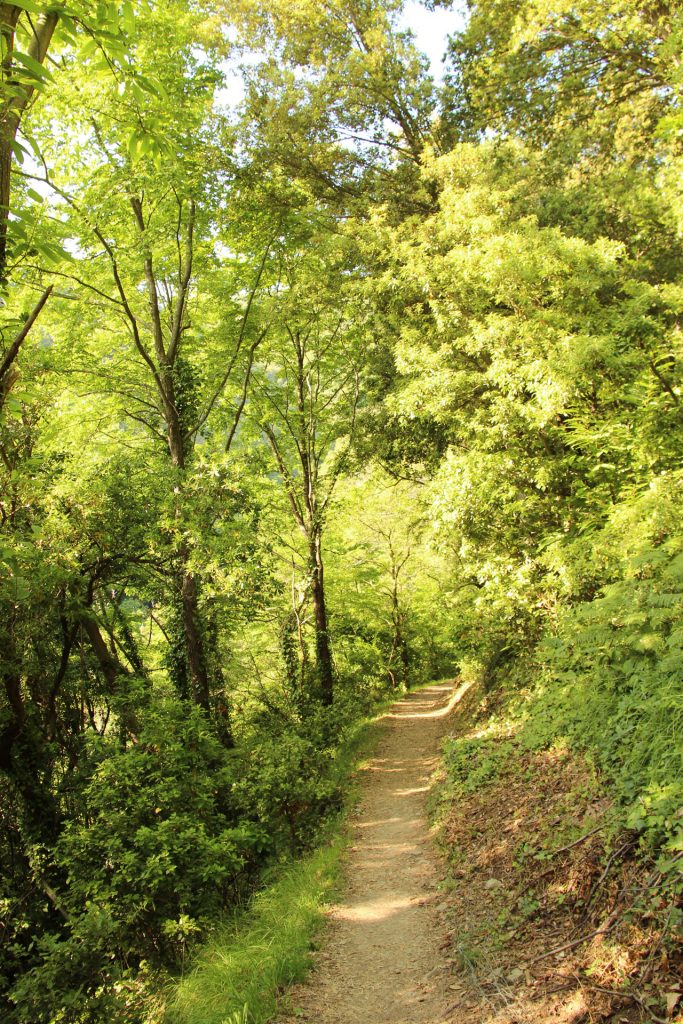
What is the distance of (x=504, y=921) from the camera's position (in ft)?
Result: 16.4

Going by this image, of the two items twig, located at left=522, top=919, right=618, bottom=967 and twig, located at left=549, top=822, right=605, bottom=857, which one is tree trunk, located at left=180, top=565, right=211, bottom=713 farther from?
twig, located at left=522, top=919, right=618, bottom=967

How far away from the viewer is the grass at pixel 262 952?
4.55m

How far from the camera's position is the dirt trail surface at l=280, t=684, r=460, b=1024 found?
4.61 meters

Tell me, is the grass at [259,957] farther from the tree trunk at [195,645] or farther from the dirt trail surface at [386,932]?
the tree trunk at [195,645]

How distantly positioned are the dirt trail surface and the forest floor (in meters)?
0.02

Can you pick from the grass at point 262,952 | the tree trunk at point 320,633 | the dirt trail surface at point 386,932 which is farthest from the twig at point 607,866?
the tree trunk at point 320,633

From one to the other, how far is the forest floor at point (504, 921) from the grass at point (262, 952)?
0.56 ft

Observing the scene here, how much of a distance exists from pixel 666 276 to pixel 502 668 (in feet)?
24.6

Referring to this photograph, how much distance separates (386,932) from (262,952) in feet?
4.14

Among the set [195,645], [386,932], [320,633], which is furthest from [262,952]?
[320,633]

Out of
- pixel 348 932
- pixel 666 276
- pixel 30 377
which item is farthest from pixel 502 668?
pixel 30 377

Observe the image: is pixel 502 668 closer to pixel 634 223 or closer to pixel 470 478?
pixel 470 478

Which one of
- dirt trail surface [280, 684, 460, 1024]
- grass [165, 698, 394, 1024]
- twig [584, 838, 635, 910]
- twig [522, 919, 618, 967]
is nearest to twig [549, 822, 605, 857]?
twig [584, 838, 635, 910]

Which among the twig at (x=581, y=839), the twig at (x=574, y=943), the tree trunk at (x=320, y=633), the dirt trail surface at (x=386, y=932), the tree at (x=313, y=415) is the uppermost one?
the tree at (x=313, y=415)
